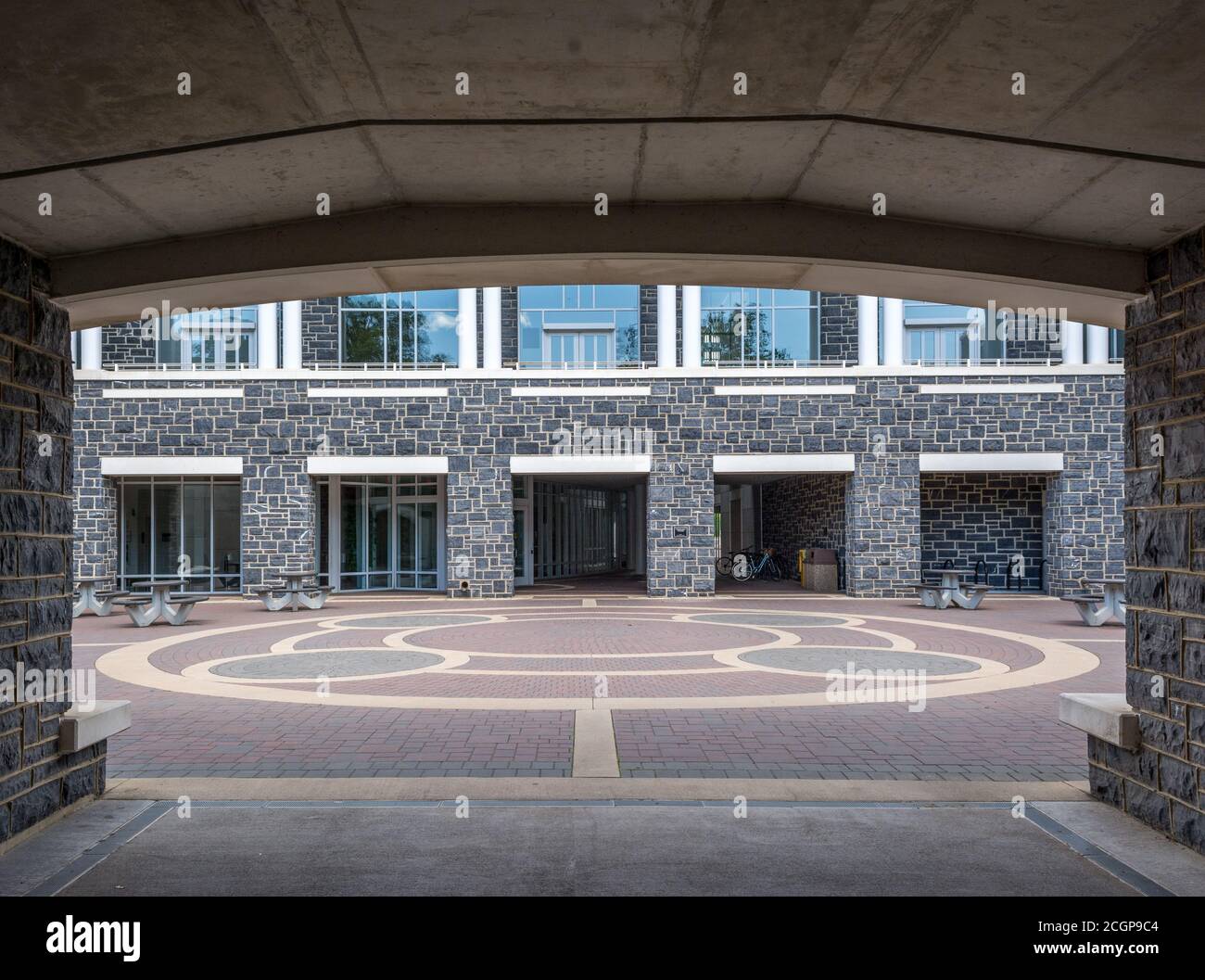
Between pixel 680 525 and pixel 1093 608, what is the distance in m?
8.59

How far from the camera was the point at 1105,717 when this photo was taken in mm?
5242

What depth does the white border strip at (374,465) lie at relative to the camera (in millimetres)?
20438

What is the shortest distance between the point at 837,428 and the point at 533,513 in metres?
8.92

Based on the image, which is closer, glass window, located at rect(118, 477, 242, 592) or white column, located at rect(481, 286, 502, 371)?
white column, located at rect(481, 286, 502, 371)

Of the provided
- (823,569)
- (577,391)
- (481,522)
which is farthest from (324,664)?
(823,569)

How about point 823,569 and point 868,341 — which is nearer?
point 868,341

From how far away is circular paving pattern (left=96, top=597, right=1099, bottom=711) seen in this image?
886cm

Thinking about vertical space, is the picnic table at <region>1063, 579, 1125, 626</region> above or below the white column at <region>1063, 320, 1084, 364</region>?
below

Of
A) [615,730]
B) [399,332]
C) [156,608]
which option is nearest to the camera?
[615,730]

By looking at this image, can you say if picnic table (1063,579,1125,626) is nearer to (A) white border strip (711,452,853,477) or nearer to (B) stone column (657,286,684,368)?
(A) white border strip (711,452,853,477)

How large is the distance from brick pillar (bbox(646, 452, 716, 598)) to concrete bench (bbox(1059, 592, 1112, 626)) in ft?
25.4

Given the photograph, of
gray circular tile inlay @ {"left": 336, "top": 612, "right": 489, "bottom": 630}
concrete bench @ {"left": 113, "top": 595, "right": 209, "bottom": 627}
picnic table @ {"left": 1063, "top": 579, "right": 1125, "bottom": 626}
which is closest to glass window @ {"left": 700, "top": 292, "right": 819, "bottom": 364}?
picnic table @ {"left": 1063, "top": 579, "right": 1125, "bottom": 626}

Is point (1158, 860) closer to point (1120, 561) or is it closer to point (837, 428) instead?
point (837, 428)

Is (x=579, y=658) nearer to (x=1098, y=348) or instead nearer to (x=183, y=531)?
(x=183, y=531)
